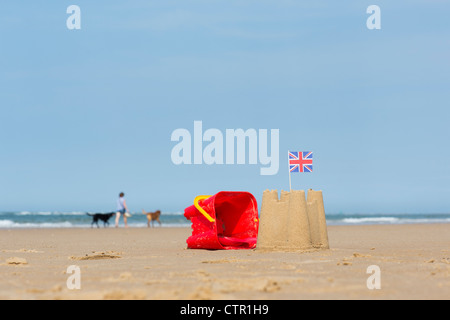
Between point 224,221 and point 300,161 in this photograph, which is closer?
point 300,161

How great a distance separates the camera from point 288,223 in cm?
995

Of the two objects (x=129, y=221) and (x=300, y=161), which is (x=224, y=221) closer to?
(x=300, y=161)

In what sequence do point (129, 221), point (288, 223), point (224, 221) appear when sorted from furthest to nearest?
point (129, 221)
point (224, 221)
point (288, 223)

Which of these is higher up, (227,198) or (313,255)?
(227,198)

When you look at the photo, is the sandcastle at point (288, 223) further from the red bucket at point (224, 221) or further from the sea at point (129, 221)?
the sea at point (129, 221)

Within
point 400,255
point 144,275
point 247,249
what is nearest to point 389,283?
point 144,275

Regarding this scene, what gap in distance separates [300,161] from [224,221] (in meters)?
2.40

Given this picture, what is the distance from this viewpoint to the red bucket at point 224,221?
11.0 meters

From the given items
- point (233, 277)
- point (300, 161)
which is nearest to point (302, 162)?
point (300, 161)

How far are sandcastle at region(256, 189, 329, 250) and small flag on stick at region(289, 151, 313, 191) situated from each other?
0.47 m
